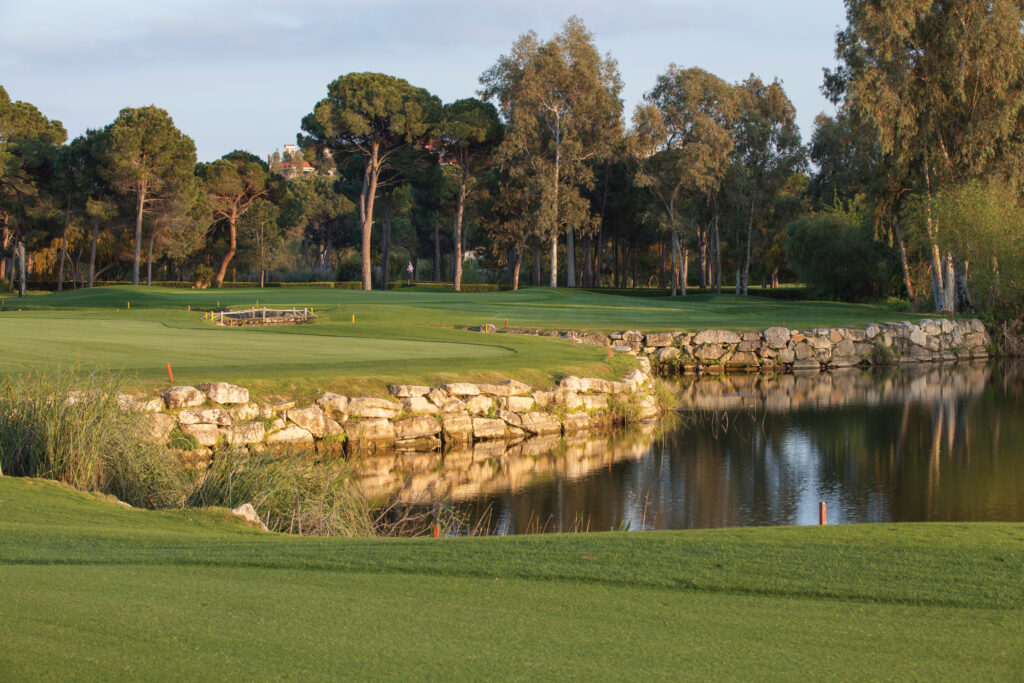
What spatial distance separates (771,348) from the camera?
96.6 feet

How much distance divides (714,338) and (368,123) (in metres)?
31.0

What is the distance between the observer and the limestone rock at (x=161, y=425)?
1227cm

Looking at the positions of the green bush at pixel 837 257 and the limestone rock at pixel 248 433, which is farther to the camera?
the green bush at pixel 837 257

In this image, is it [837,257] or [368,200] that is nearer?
[837,257]

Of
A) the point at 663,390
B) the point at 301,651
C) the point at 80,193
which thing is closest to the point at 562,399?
the point at 663,390

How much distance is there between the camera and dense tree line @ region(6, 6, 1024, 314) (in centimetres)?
3597

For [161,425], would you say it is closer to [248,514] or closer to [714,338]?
[248,514]

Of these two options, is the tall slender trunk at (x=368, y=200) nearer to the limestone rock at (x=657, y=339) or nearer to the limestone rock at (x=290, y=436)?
the limestone rock at (x=657, y=339)

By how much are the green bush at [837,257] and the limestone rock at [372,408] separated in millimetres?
40344

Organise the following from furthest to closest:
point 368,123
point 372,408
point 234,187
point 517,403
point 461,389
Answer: point 234,187 → point 368,123 → point 517,403 → point 461,389 → point 372,408

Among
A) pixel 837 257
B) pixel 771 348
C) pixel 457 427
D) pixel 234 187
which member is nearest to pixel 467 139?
pixel 234 187

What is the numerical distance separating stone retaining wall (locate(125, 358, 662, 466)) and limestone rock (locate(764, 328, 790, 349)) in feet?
37.1

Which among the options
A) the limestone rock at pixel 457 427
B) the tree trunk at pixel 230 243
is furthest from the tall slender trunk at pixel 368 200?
the limestone rock at pixel 457 427

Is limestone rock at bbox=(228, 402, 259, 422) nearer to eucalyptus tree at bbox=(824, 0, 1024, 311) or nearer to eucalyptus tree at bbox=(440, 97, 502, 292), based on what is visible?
eucalyptus tree at bbox=(824, 0, 1024, 311)
